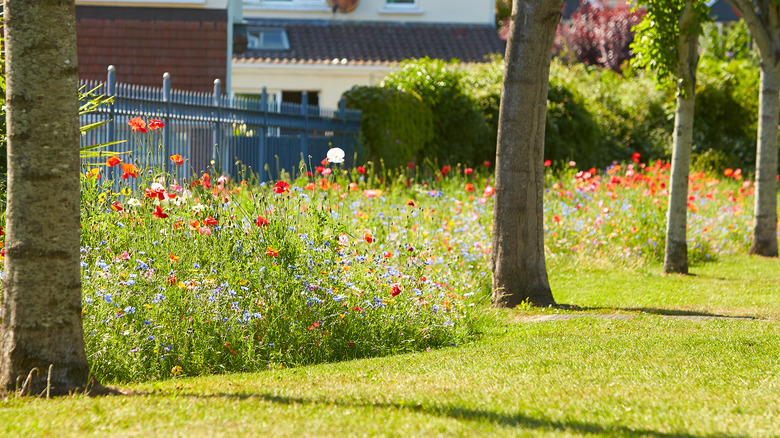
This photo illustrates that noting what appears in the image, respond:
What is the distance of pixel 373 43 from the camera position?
28391mm

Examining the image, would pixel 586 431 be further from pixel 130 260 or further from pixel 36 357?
pixel 130 260

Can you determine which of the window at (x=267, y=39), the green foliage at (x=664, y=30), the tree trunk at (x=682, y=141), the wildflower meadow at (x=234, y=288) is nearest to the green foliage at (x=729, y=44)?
the window at (x=267, y=39)

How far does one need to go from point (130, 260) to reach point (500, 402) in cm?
290

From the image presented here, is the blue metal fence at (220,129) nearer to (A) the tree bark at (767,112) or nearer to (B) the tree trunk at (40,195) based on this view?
(B) the tree trunk at (40,195)

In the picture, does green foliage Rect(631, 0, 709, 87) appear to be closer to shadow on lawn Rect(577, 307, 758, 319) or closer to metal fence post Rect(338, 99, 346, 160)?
shadow on lawn Rect(577, 307, 758, 319)

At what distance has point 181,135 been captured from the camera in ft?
42.1

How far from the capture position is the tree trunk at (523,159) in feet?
27.9

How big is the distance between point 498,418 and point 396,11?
26367mm

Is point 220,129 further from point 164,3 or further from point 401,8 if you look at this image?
point 401,8

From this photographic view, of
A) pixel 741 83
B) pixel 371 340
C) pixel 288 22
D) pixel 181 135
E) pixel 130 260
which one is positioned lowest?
pixel 371 340

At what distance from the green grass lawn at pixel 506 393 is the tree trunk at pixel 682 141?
3691mm

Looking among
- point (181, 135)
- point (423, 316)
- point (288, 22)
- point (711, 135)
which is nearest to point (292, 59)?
point (288, 22)

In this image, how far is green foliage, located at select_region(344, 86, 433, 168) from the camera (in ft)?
57.0

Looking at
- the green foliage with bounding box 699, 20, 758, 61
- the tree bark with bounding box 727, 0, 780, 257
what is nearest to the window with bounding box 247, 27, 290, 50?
the green foliage with bounding box 699, 20, 758, 61
